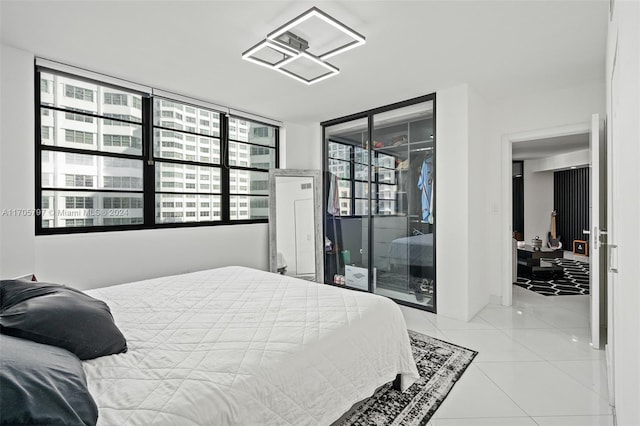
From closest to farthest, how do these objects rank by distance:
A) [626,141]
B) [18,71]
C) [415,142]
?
[626,141] < [18,71] < [415,142]

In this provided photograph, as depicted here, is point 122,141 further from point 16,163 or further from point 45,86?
point 16,163

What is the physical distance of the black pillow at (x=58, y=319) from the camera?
1.23 metres

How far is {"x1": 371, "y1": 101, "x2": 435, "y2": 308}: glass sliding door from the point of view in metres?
4.01

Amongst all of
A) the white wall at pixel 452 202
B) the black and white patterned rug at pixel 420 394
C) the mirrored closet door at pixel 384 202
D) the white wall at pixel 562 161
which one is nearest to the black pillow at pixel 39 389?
the black and white patterned rug at pixel 420 394

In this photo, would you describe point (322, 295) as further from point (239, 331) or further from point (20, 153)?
point (20, 153)

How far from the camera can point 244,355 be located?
1.42 metres

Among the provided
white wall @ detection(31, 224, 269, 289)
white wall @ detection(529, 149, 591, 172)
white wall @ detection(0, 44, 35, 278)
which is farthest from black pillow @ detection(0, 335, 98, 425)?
white wall @ detection(529, 149, 591, 172)

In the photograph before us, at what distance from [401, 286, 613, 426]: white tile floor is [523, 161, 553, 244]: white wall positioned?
5.29 meters

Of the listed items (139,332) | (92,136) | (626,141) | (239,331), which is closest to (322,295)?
(239,331)

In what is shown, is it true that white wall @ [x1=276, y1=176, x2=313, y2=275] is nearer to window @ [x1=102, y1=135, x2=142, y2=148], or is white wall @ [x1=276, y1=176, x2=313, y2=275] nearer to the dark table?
window @ [x1=102, y1=135, x2=142, y2=148]

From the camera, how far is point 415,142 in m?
4.12

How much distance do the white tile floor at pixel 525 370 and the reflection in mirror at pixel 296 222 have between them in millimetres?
1686

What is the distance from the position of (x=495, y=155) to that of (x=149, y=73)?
13.8ft

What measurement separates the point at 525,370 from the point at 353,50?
2.98 metres
